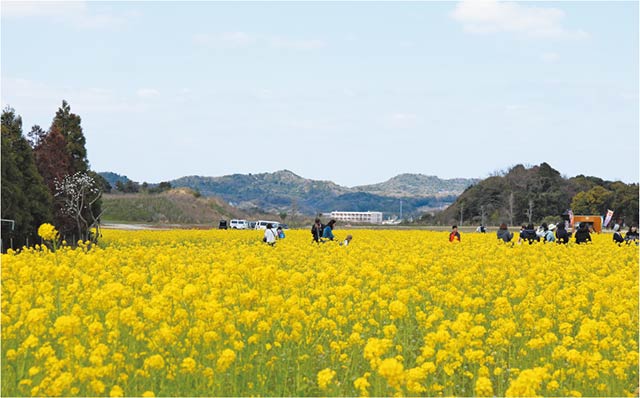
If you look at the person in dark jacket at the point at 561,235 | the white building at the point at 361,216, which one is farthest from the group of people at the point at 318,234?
the white building at the point at 361,216

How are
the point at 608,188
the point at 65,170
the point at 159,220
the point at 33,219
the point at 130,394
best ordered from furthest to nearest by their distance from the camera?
1. the point at 608,188
2. the point at 159,220
3. the point at 65,170
4. the point at 33,219
5. the point at 130,394

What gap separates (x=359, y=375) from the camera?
321 inches

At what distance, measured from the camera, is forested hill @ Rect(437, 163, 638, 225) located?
8300 centimetres

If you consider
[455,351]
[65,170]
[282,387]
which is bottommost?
[282,387]

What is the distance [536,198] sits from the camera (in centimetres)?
8525

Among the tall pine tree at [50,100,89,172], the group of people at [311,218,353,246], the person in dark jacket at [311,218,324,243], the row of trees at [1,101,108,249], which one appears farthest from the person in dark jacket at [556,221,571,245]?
the tall pine tree at [50,100,89,172]

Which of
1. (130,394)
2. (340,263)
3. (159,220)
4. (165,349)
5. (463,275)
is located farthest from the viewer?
(159,220)

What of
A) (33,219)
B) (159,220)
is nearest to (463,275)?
(33,219)

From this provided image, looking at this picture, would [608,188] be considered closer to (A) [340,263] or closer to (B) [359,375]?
(A) [340,263]

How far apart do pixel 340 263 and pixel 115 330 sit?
8.51 meters

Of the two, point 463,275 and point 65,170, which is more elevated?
point 65,170

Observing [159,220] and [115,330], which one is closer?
[115,330]

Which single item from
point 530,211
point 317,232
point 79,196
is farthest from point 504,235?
point 530,211

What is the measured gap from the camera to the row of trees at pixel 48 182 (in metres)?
25.3
